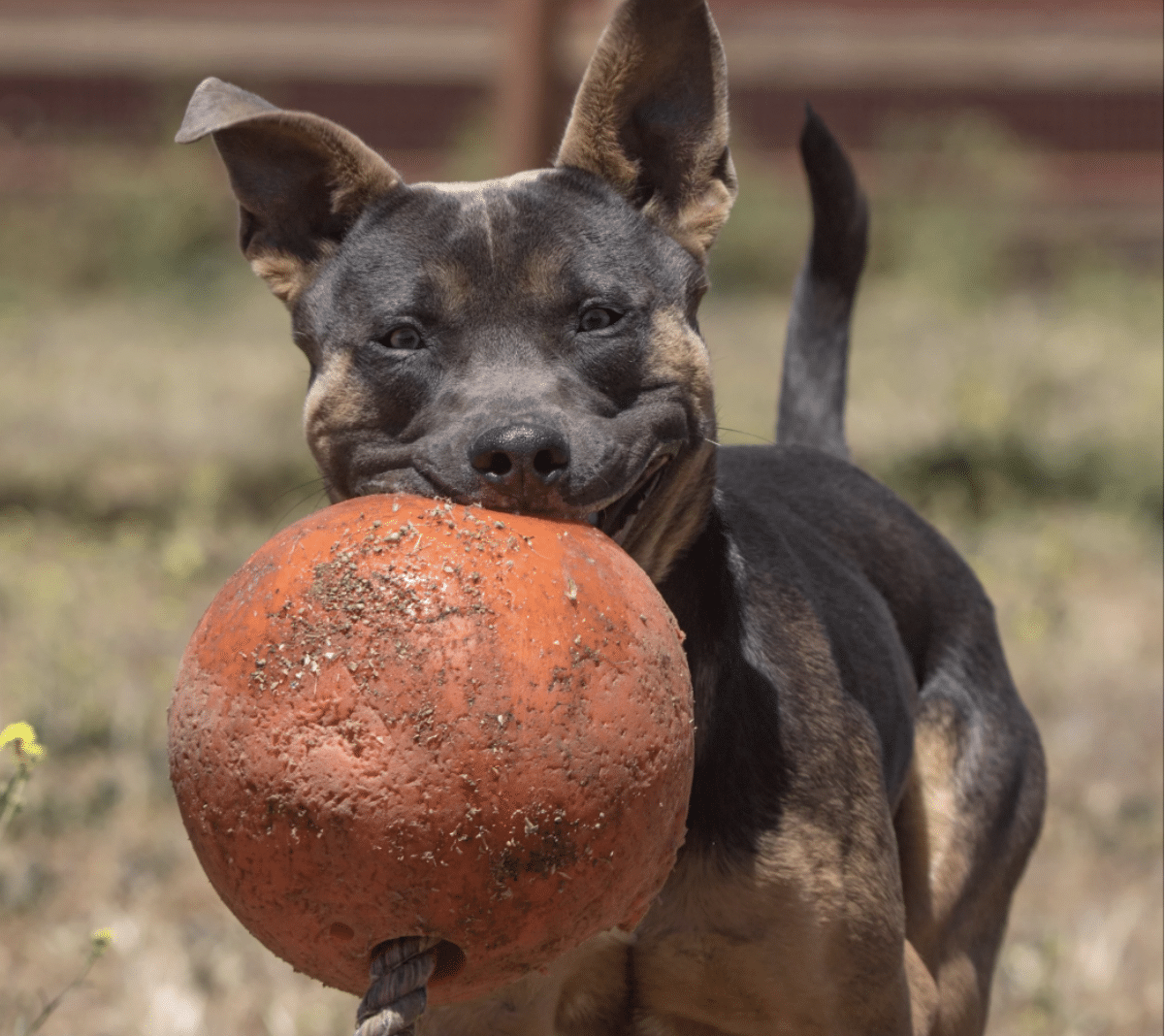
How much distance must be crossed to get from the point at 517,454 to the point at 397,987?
827mm

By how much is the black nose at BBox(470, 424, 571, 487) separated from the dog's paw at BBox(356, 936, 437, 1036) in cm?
74

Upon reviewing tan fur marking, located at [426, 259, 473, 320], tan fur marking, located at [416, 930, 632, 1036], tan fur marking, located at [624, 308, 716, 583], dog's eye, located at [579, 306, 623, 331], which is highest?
tan fur marking, located at [426, 259, 473, 320]

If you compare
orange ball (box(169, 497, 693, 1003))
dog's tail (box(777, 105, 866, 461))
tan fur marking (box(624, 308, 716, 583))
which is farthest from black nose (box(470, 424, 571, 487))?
dog's tail (box(777, 105, 866, 461))

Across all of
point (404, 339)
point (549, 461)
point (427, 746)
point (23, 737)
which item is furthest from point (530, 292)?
point (23, 737)

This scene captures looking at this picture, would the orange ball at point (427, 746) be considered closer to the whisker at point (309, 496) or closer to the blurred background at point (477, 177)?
→ the whisker at point (309, 496)

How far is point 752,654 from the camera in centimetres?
325

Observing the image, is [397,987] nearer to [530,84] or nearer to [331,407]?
[331,407]

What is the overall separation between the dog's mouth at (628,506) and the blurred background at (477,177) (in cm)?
64

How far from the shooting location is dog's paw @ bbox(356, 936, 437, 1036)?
221 centimetres

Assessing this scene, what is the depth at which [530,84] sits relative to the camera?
8.34m

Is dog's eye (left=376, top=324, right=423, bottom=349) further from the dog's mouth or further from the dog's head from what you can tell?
the dog's mouth

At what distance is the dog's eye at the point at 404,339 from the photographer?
9.95ft

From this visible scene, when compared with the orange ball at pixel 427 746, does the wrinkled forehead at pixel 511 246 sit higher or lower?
higher

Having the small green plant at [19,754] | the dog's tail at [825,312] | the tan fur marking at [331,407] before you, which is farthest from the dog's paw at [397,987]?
the dog's tail at [825,312]
